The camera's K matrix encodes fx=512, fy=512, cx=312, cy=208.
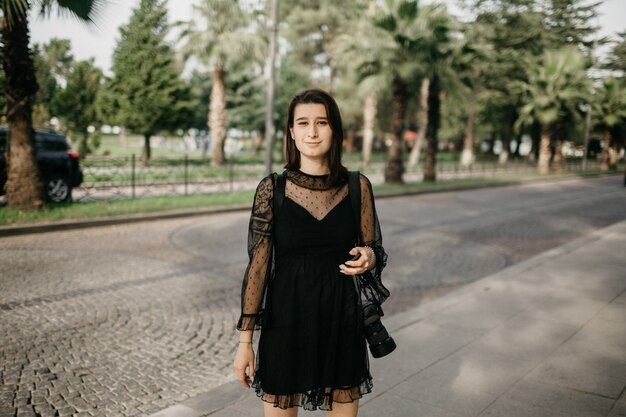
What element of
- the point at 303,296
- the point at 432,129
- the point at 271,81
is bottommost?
the point at 303,296

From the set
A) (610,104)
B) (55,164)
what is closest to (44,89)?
(55,164)

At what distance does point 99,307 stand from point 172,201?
8.39m

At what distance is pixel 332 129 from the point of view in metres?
2.26

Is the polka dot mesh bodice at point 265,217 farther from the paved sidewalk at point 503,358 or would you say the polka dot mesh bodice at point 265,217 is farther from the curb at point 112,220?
the curb at point 112,220

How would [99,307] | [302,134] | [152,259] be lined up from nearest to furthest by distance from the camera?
[302,134]
[99,307]
[152,259]

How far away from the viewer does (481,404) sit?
3547 millimetres

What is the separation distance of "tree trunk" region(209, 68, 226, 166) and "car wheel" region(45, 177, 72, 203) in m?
14.6

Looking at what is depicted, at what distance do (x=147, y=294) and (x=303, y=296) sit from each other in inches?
178

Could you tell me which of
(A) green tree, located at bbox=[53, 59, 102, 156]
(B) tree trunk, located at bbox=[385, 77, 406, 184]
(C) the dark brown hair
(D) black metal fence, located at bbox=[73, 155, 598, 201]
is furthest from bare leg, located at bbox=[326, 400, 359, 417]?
(A) green tree, located at bbox=[53, 59, 102, 156]

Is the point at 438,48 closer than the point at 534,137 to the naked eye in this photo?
Yes

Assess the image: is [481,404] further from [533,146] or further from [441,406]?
[533,146]

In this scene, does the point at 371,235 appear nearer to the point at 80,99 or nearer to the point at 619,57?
the point at 80,99

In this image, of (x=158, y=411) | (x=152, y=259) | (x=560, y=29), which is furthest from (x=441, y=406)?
(x=560, y=29)

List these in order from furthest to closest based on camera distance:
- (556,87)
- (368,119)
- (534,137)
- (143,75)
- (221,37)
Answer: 1. (534,137)
2. (368,119)
3. (556,87)
4. (143,75)
5. (221,37)
